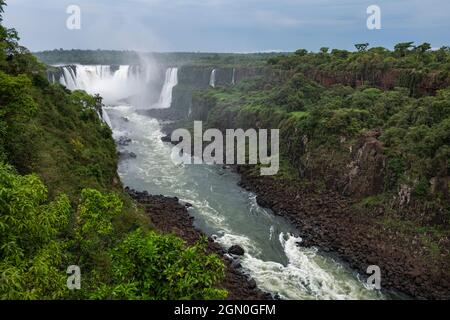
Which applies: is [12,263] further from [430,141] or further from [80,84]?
[80,84]

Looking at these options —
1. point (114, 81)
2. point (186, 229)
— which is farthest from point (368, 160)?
point (114, 81)

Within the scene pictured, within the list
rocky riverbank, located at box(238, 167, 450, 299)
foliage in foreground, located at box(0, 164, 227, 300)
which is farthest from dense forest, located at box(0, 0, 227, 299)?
rocky riverbank, located at box(238, 167, 450, 299)

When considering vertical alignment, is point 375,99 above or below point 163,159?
above

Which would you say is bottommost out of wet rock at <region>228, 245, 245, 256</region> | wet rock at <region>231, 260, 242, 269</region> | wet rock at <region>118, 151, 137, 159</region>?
wet rock at <region>231, 260, 242, 269</region>

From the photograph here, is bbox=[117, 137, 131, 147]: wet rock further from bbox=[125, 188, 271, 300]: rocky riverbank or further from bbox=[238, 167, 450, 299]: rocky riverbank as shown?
bbox=[238, 167, 450, 299]: rocky riverbank

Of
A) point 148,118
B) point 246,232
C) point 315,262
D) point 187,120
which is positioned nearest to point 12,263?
point 315,262

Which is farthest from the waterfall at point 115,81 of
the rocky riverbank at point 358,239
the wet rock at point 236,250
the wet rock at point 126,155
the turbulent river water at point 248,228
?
the wet rock at point 236,250
